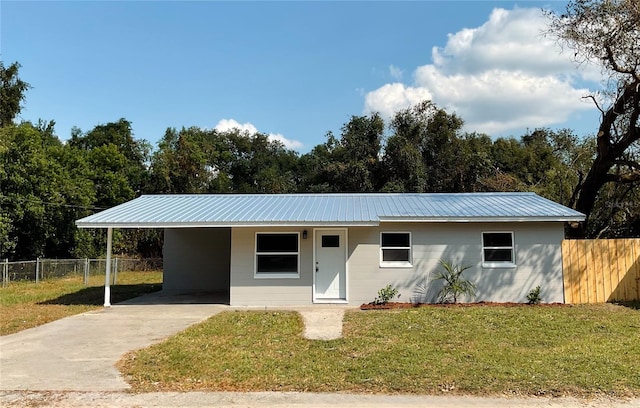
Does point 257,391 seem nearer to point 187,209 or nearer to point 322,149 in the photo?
point 187,209

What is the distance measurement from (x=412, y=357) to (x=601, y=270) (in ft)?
29.5

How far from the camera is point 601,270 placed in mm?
13523

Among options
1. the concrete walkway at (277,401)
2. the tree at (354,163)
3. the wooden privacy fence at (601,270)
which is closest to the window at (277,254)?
the wooden privacy fence at (601,270)

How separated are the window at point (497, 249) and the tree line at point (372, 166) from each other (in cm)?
790

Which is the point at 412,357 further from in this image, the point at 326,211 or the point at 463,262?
the point at 326,211

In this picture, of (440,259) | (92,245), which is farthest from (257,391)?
(92,245)

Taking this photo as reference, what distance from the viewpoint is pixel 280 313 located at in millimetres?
12078

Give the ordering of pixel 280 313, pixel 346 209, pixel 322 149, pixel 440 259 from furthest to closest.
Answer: pixel 322 149 < pixel 346 209 < pixel 440 259 < pixel 280 313

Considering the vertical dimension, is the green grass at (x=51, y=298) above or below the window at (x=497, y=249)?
below

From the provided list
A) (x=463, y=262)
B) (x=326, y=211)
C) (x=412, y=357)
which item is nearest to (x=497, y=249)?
(x=463, y=262)

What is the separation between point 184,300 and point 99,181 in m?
25.4

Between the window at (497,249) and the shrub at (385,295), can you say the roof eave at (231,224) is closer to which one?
the shrub at (385,295)

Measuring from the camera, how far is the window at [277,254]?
13.9m

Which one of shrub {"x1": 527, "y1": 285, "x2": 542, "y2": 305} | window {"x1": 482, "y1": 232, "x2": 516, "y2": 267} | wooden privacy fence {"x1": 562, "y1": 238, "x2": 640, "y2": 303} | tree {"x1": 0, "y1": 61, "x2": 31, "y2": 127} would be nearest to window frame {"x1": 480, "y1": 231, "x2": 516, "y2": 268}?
window {"x1": 482, "y1": 232, "x2": 516, "y2": 267}
